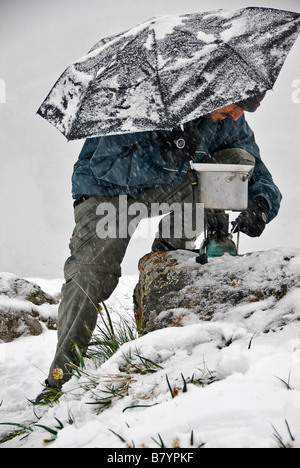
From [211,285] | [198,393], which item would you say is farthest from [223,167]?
[198,393]

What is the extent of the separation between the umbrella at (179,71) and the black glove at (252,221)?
2.69 ft

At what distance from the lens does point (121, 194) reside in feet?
10.1

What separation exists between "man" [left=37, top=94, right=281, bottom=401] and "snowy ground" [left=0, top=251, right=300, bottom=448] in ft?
2.43

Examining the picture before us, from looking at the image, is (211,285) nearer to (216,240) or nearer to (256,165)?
(216,240)

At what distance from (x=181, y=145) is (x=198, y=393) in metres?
1.73

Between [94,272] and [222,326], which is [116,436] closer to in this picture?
[222,326]

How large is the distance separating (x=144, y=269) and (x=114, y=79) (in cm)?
138

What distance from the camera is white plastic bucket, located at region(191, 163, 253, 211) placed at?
2.62 metres

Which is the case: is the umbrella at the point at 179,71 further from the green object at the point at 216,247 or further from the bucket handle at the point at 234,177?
the green object at the point at 216,247

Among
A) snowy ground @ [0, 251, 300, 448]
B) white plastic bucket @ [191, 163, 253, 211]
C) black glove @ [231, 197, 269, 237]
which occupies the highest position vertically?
white plastic bucket @ [191, 163, 253, 211]

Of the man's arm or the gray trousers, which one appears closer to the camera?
the gray trousers

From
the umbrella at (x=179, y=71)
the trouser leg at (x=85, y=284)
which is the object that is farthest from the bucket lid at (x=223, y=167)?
the trouser leg at (x=85, y=284)

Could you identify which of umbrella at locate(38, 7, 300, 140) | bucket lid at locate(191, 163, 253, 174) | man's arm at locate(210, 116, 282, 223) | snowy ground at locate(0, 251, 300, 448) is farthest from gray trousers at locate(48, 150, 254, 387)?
snowy ground at locate(0, 251, 300, 448)

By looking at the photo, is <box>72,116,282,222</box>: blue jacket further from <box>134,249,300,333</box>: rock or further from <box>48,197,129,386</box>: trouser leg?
<box>134,249,300,333</box>: rock
